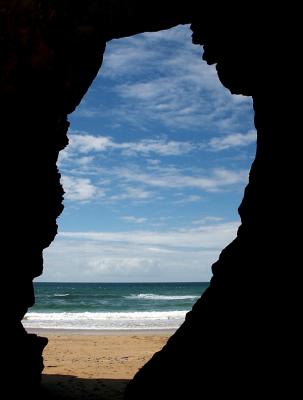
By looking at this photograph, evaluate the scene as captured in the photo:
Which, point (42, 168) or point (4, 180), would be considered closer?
point (4, 180)

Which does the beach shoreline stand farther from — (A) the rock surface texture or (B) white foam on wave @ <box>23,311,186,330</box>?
(A) the rock surface texture

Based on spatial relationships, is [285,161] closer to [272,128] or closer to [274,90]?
[272,128]

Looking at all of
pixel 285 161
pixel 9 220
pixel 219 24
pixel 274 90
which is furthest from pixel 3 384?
pixel 219 24

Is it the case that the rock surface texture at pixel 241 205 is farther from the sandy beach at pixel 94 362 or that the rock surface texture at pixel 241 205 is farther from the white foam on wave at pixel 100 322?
the white foam on wave at pixel 100 322

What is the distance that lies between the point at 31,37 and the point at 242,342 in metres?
6.59

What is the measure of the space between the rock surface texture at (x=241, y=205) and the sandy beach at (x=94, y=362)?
1.73 metres

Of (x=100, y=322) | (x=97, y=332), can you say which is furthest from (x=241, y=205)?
(x=100, y=322)

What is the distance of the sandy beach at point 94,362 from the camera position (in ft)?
35.6

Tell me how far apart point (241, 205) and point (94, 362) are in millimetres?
8613

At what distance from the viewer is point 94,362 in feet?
50.3

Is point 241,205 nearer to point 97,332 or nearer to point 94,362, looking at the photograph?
point 94,362

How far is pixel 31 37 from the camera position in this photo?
27.7 ft

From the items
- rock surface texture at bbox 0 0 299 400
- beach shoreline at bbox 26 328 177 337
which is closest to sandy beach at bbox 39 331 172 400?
beach shoreline at bbox 26 328 177 337

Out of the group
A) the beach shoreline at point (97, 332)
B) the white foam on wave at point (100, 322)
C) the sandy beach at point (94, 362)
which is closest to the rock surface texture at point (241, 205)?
the sandy beach at point (94, 362)
